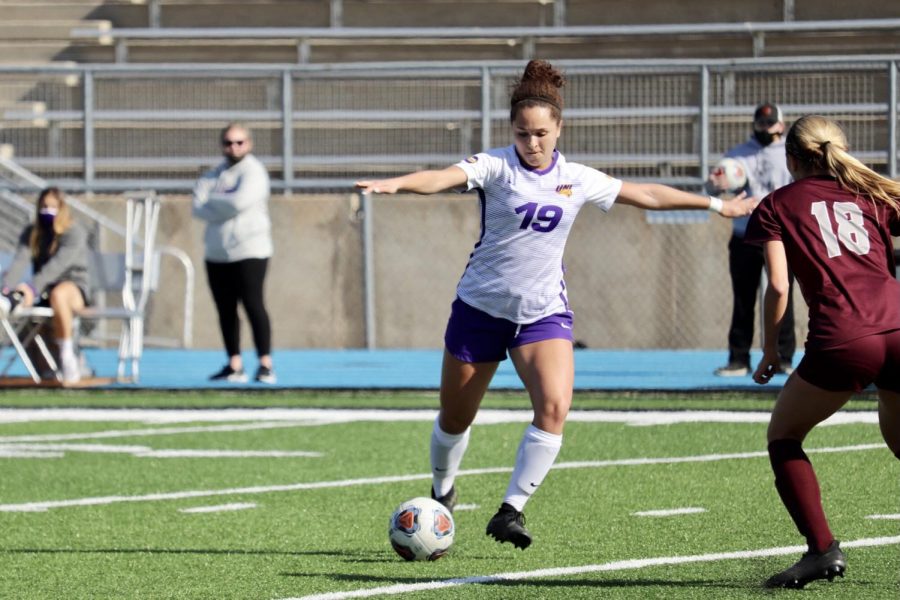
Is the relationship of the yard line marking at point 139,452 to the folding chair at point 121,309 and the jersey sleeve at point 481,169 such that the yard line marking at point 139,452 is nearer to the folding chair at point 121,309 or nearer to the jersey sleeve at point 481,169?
the folding chair at point 121,309

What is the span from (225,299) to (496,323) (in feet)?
26.4

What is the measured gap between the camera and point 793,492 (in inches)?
223

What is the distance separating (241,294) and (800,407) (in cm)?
932

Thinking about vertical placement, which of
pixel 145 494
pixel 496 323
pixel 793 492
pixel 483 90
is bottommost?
pixel 145 494

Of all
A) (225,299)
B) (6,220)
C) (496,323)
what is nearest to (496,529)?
(496,323)

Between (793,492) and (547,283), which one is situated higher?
(547,283)

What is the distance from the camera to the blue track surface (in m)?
14.6

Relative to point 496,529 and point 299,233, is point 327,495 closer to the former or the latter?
point 496,529

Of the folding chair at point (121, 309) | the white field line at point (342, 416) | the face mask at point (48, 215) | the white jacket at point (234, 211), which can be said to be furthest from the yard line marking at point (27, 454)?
the face mask at point (48, 215)

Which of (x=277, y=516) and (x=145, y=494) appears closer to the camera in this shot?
(x=277, y=516)

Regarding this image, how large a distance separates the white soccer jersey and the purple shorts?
3 centimetres

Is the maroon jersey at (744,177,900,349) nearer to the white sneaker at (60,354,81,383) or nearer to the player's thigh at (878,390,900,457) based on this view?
the player's thigh at (878,390,900,457)

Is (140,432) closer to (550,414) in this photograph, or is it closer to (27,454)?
(27,454)

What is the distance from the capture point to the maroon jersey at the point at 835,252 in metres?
5.61
